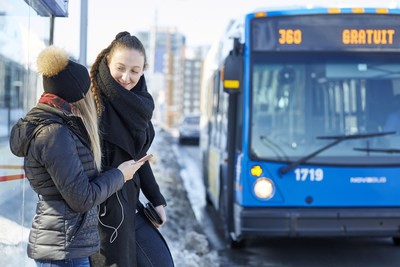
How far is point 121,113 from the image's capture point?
3180 mm

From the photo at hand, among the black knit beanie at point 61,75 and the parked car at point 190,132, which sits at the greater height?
the black knit beanie at point 61,75

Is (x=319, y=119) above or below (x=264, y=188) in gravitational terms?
above

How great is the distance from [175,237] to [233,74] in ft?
8.53

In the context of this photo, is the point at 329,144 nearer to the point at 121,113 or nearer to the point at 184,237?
the point at 184,237

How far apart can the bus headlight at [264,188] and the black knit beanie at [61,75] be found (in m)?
4.18

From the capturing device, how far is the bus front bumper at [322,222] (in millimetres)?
6561

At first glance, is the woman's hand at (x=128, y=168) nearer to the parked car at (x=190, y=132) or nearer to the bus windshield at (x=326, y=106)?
the bus windshield at (x=326, y=106)

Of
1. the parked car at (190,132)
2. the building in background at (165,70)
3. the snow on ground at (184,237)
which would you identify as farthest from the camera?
the parked car at (190,132)

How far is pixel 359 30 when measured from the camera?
688 cm

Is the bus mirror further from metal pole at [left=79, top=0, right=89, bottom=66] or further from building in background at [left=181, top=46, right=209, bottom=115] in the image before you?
building in background at [left=181, top=46, right=209, bottom=115]

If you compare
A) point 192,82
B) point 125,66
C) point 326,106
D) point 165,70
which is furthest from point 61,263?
point 192,82

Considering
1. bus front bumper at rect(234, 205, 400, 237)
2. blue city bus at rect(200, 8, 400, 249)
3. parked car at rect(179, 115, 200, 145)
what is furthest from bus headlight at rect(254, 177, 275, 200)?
parked car at rect(179, 115, 200, 145)

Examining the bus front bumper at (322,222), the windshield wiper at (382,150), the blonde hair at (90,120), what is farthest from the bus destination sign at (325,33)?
the blonde hair at (90,120)

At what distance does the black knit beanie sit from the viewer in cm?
271
